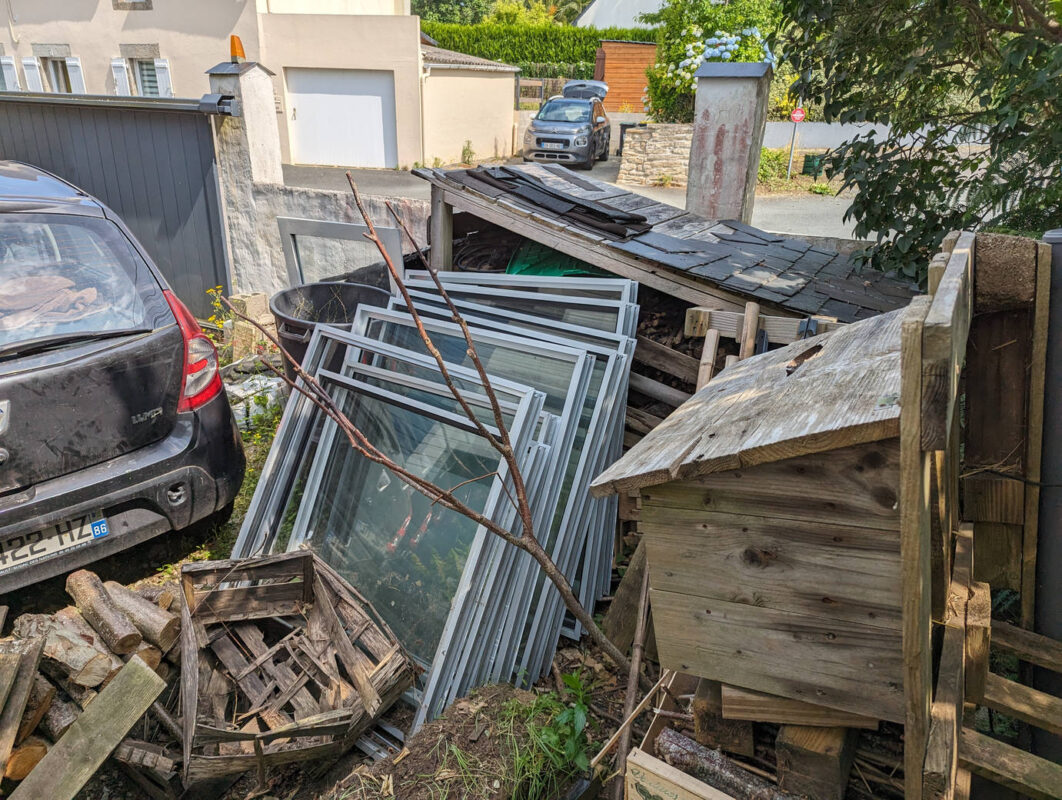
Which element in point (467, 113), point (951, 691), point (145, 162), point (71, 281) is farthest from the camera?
point (467, 113)

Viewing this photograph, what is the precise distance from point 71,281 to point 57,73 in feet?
64.9

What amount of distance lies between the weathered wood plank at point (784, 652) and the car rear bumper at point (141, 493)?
2464 mm

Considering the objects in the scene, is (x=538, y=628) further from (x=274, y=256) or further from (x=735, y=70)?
(x=274, y=256)

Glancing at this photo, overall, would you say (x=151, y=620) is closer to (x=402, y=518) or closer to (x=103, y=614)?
(x=103, y=614)

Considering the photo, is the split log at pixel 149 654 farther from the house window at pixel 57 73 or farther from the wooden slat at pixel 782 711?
the house window at pixel 57 73

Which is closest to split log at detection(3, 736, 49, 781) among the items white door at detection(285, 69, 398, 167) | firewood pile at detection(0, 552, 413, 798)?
firewood pile at detection(0, 552, 413, 798)

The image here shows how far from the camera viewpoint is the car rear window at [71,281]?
127 inches

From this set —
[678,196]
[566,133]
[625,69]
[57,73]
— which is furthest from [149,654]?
[625,69]

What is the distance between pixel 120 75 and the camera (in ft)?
59.0

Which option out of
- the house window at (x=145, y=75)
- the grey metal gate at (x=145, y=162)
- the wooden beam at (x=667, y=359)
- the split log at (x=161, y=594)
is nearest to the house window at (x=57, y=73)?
the house window at (x=145, y=75)

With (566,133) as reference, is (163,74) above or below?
above

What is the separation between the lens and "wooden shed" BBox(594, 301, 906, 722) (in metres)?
1.52

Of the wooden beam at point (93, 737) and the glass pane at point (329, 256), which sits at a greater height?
the glass pane at point (329, 256)

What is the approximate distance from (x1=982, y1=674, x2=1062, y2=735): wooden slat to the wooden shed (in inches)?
17.7
